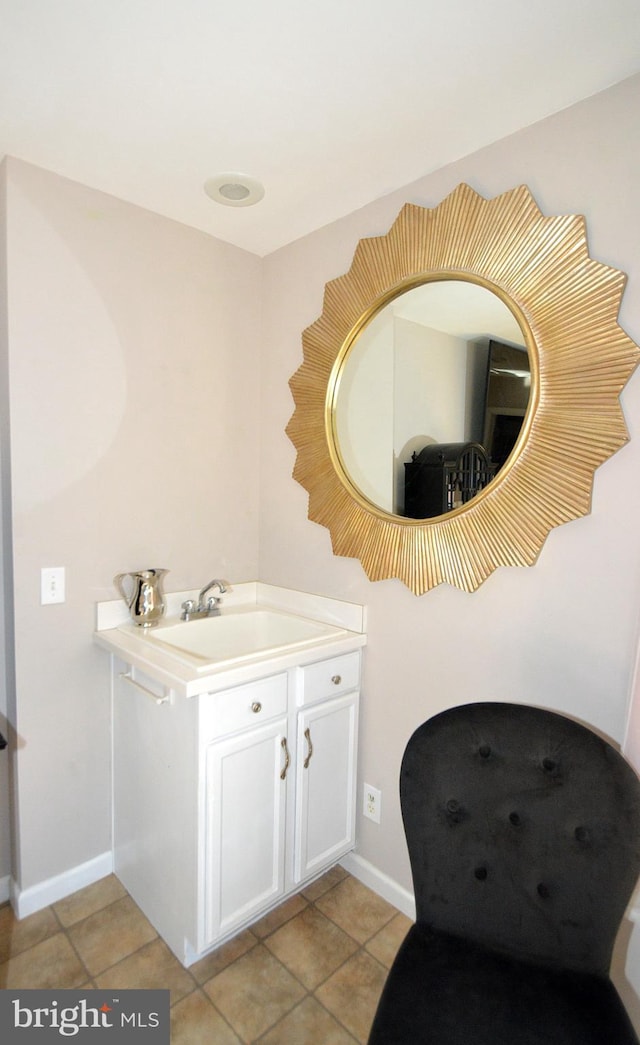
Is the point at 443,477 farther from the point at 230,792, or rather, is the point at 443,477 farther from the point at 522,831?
the point at 230,792

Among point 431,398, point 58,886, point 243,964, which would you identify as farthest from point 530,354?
point 58,886

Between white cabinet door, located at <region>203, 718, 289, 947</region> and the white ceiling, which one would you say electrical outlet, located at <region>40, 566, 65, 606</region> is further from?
the white ceiling

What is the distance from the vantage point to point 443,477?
160cm

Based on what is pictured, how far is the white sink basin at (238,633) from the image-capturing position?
5.97ft

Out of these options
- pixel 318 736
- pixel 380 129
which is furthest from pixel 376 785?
pixel 380 129

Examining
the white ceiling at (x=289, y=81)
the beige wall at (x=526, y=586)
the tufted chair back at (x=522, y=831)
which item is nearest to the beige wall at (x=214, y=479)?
the beige wall at (x=526, y=586)

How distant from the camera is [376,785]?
1.82m

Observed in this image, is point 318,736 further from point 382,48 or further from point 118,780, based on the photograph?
point 382,48

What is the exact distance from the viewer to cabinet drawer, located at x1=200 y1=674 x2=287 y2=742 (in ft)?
4.58

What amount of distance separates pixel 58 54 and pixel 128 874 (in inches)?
93.4

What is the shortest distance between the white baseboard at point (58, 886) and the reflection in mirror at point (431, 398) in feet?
5.31

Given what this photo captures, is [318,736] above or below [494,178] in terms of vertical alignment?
below

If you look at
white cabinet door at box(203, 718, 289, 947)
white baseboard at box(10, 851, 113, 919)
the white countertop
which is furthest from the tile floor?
the white countertop

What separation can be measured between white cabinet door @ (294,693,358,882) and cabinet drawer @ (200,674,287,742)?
0.14 metres
